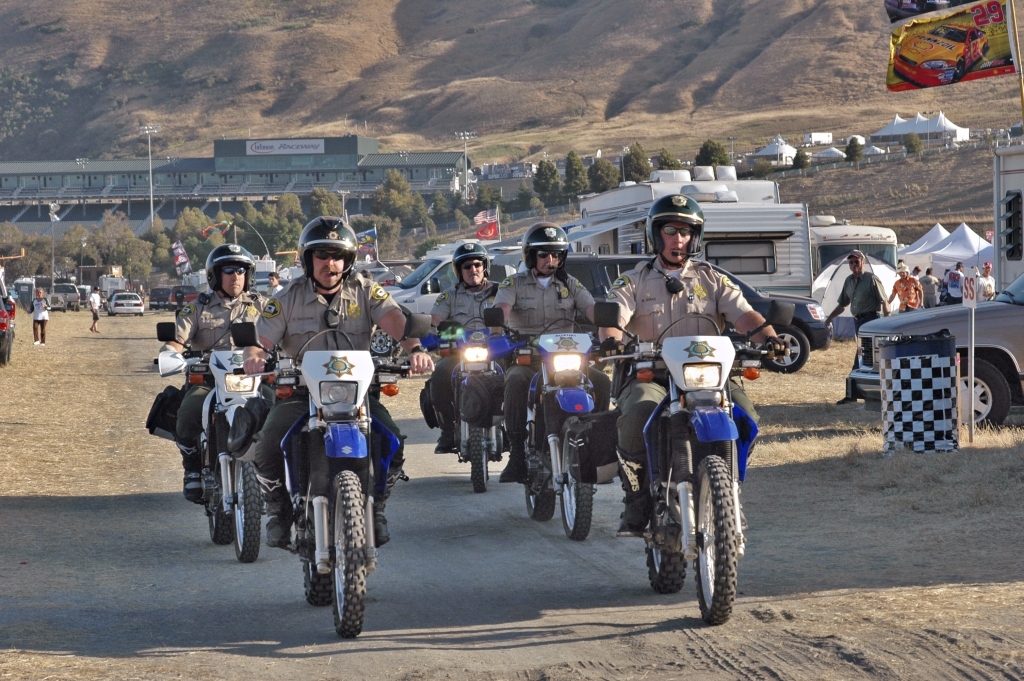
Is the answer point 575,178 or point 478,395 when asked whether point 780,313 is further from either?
point 575,178

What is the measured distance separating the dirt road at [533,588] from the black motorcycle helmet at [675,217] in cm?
181

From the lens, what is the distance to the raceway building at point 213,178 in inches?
7008

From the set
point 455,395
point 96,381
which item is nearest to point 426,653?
point 455,395

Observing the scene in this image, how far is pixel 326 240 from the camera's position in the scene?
23.4 feet

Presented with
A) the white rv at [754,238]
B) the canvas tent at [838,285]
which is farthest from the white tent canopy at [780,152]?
the white rv at [754,238]

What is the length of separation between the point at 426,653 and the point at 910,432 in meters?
7.39

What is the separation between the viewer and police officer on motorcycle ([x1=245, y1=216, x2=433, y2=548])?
710 cm

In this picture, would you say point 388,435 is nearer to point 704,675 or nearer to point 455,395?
point 704,675

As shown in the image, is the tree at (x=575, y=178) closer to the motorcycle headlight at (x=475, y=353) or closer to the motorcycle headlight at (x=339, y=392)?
the motorcycle headlight at (x=475, y=353)

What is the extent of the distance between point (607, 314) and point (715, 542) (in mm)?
1195

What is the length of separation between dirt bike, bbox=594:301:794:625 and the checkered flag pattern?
5.90 m

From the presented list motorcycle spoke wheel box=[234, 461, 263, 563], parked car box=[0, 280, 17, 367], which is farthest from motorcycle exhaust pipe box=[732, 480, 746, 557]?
parked car box=[0, 280, 17, 367]

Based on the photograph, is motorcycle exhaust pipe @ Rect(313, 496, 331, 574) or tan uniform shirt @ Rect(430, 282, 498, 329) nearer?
motorcycle exhaust pipe @ Rect(313, 496, 331, 574)

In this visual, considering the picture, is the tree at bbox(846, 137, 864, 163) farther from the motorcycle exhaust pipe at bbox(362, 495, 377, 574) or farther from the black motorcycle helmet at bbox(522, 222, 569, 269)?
the motorcycle exhaust pipe at bbox(362, 495, 377, 574)
